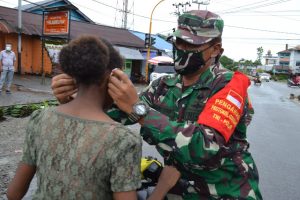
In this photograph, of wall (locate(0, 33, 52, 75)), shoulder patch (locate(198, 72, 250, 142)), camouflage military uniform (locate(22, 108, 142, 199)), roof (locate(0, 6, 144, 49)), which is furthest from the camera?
wall (locate(0, 33, 52, 75))

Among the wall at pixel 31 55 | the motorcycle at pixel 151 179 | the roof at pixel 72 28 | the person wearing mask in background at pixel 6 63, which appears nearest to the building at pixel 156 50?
the roof at pixel 72 28

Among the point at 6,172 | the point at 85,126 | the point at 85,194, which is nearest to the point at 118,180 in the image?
the point at 85,194

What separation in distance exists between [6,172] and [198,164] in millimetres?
3963

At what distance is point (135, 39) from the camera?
3000 centimetres

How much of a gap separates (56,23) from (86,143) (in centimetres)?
1617

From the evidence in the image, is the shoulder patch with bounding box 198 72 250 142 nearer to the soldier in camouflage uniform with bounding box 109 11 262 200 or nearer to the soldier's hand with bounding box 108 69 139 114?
the soldier in camouflage uniform with bounding box 109 11 262 200

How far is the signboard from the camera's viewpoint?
16.4m

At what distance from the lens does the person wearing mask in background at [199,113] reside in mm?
1524

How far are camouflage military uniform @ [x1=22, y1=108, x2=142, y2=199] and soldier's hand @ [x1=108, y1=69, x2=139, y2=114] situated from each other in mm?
108

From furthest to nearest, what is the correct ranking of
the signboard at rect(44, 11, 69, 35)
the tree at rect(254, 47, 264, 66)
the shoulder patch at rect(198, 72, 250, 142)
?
the tree at rect(254, 47, 264, 66), the signboard at rect(44, 11, 69, 35), the shoulder patch at rect(198, 72, 250, 142)

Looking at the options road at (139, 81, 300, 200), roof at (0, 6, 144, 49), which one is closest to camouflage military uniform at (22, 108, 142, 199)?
road at (139, 81, 300, 200)

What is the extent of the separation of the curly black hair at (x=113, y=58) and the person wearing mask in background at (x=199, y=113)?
181 millimetres

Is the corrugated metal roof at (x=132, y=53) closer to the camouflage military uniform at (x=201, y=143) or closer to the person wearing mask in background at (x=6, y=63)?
the person wearing mask in background at (x=6, y=63)

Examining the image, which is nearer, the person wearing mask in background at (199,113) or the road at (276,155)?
the person wearing mask in background at (199,113)
